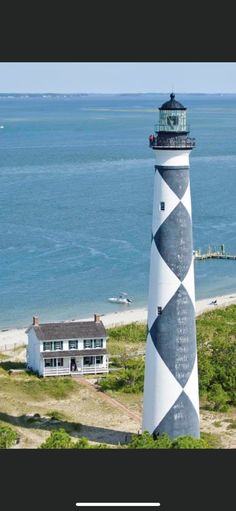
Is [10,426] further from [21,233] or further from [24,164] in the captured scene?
[24,164]

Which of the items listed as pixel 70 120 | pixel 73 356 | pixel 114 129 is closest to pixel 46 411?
pixel 73 356

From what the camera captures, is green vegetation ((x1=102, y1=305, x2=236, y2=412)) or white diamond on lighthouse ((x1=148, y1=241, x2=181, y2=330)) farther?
green vegetation ((x1=102, y1=305, x2=236, y2=412))

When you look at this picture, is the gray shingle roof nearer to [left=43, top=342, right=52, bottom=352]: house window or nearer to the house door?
[left=43, top=342, right=52, bottom=352]: house window

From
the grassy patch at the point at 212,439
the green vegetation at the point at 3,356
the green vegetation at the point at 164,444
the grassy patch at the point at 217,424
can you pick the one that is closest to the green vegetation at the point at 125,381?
the grassy patch at the point at 217,424

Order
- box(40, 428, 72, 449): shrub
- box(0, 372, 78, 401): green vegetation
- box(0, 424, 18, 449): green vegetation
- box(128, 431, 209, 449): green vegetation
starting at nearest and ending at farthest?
box(128, 431, 209, 449): green vegetation, box(40, 428, 72, 449): shrub, box(0, 424, 18, 449): green vegetation, box(0, 372, 78, 401): green vegetation

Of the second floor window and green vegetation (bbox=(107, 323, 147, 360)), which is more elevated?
green vegetation (bbox=(107, 323, 147, 360))
